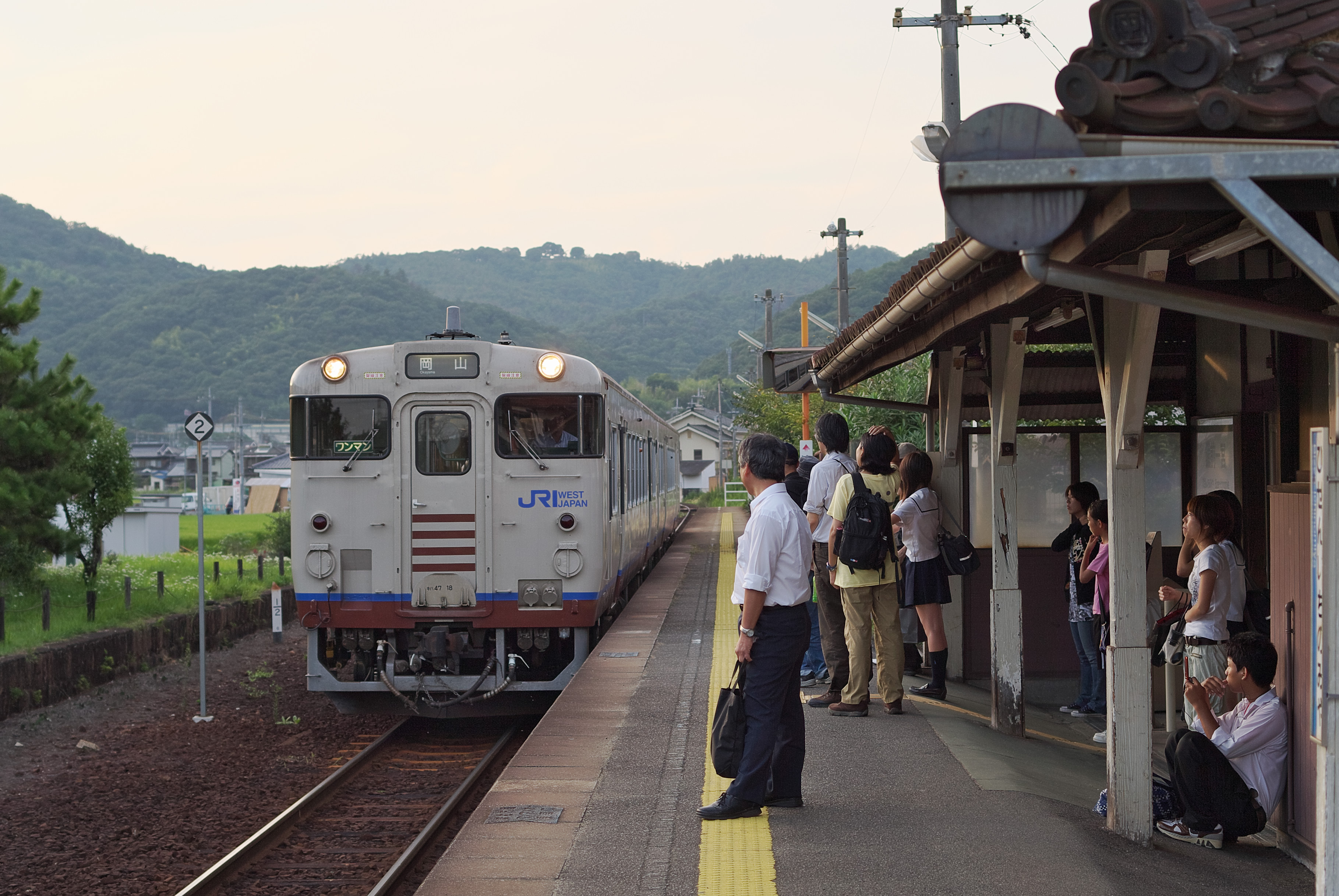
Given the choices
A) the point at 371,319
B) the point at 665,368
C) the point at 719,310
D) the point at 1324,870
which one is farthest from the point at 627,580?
the point at 719,310

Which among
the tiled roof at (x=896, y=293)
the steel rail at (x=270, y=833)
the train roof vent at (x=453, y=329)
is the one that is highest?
the train roof vent at (x=453, y=329)

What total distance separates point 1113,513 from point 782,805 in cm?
186

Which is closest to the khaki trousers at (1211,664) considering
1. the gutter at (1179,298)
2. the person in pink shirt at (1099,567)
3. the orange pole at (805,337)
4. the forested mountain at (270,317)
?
the person in pink shirt at (1099,567)

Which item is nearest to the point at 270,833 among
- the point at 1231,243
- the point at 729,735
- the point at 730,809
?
the point at 730,809

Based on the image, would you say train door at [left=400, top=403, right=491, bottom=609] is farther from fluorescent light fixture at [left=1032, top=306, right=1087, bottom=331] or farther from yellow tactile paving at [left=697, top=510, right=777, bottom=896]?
fluorescent light fixture at [left=1032, top=306, right=1087, bottom=331]

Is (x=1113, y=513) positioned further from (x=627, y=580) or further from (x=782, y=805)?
(x=627, y=580)

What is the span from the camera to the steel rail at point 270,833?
6035 mm

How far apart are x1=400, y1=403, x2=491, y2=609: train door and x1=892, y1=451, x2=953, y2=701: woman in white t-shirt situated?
10.9 feet

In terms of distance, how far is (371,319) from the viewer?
107688mm

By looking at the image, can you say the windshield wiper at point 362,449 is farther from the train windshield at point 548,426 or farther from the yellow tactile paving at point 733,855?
the yellow tactile paving at point 733,855

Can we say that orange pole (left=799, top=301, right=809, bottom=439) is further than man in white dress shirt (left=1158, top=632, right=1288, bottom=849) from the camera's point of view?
Yes

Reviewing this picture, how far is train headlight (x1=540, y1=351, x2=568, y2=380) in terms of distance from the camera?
9.46 metres

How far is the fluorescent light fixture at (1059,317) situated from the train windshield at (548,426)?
134 inches

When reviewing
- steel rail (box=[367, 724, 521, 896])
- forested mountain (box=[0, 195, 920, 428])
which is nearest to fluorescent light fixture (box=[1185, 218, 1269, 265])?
steel rail (box=[367, 724, 521, 896])
